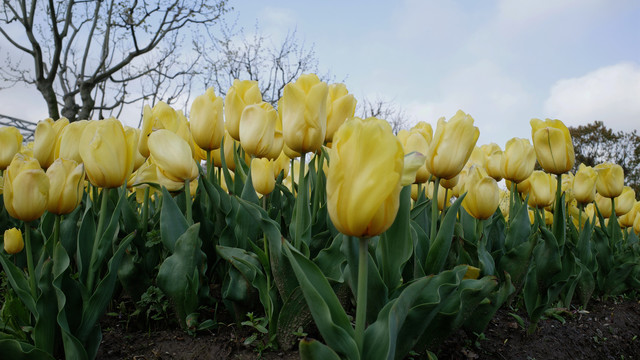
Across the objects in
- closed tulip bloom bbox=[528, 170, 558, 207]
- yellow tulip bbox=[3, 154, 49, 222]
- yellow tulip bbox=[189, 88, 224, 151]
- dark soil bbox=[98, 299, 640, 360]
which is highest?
yellow tulip bbox=[189, 88, 224, 151]

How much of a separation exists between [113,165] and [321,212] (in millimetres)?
706

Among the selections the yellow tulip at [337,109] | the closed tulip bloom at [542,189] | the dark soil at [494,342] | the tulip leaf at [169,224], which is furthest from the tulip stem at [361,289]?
the closed tulip bloom at [542,189]

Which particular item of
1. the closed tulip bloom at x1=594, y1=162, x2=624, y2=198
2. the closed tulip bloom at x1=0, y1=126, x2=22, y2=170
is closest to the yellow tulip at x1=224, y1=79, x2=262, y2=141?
the closed tulip bloom at x1=0, y1=126, x2=22, y2=170

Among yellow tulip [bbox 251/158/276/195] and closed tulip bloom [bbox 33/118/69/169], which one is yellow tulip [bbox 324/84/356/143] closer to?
yellow tulip [bbox 251/158/276/195]

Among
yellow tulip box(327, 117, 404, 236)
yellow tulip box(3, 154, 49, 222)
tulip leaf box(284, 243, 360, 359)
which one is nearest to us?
yellow tulip box(327, 117, 404, 236)

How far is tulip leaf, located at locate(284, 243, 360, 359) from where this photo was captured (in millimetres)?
906

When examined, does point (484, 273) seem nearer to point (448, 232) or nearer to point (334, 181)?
point (448, 232)

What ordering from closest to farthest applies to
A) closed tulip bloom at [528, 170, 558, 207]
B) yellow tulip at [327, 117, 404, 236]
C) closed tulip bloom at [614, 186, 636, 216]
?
yellow tulip at [327, 117, 404, 236] < closed tulip bloom at [528, 170, 558, 207] < closed tulip bloom at [614, 186, 636, 216]

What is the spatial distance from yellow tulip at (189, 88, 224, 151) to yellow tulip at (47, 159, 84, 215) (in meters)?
0.43

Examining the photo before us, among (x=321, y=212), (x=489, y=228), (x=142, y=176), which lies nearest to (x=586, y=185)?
(x=489, y=228)

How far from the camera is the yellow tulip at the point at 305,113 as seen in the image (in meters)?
1.22

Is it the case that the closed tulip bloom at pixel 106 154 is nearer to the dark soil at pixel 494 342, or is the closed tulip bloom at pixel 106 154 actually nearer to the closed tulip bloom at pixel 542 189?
the dark soil at pixel 494 342

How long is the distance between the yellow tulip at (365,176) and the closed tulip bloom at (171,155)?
0.78 meters

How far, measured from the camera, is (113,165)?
1.26 m
